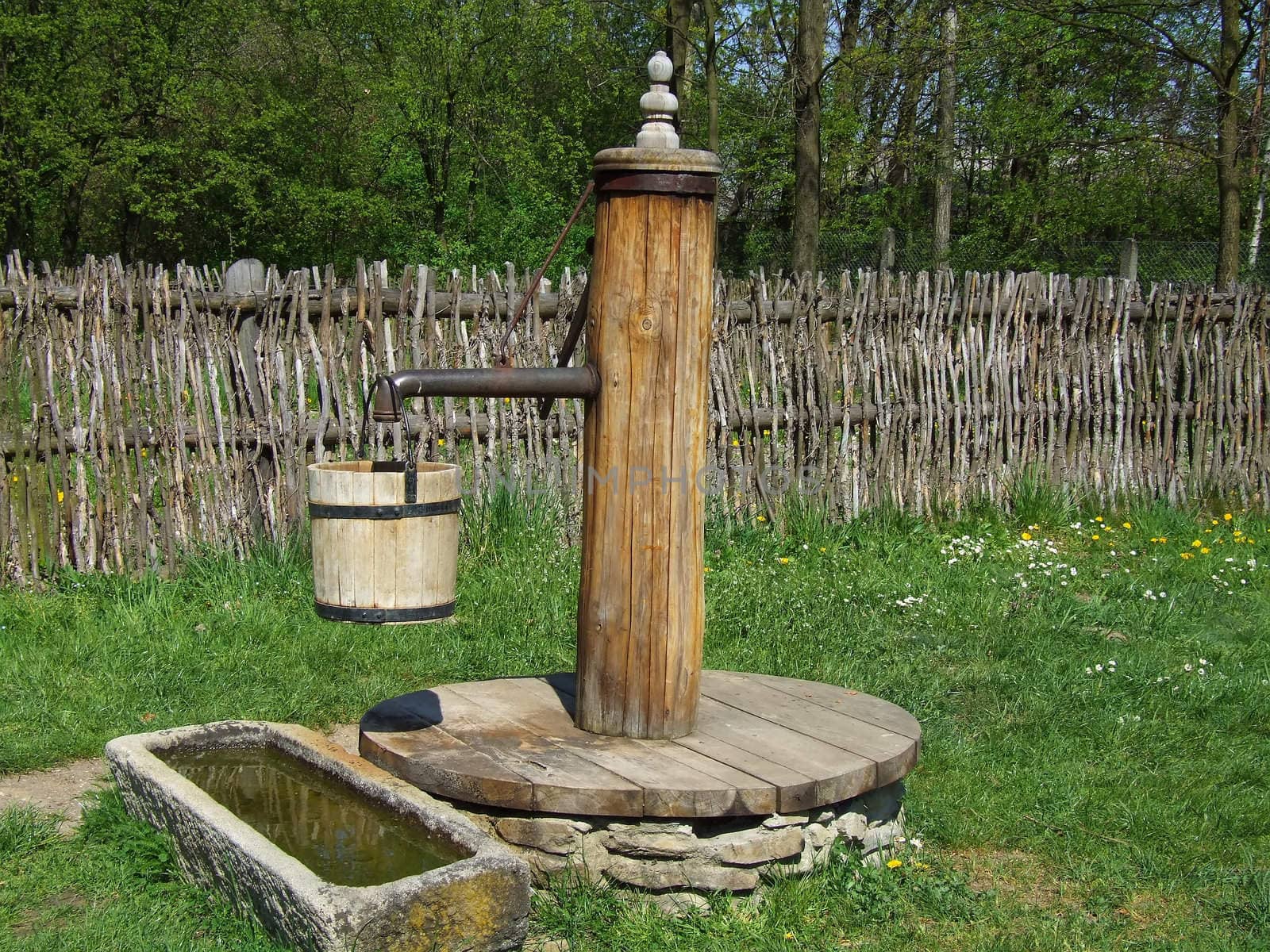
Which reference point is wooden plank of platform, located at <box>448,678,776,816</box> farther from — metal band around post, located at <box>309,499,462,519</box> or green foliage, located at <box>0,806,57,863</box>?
green foliage, located at <box>0,806,57,863</box>

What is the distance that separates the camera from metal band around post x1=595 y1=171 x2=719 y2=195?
3.23 meters

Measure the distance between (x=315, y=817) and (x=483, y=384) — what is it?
4.16ft

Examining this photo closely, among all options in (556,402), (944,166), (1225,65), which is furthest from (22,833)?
(944,166)

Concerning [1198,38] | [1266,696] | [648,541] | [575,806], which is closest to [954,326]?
[1266,696]

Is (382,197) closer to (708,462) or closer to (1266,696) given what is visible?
(708,462)

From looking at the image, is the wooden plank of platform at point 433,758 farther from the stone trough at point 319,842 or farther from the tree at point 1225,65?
the tree at point 1225,65

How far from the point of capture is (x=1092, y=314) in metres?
8.07

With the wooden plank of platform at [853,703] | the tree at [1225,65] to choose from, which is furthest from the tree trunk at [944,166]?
the wooden plank of platform at [853,703]

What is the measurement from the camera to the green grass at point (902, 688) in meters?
3.21

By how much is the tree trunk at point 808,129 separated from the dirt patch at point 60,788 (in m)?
10.5

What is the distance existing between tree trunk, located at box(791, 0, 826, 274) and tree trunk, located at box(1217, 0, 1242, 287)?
13.6ft

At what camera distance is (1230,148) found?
35.4 feet

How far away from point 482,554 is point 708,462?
1.47 metres

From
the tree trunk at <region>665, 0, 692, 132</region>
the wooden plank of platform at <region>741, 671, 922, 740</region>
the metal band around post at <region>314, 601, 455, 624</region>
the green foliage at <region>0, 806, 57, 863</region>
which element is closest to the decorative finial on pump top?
the metal band around post at <region>314, 601, 455, 624</region>
